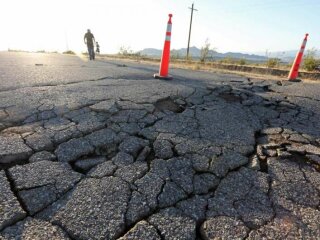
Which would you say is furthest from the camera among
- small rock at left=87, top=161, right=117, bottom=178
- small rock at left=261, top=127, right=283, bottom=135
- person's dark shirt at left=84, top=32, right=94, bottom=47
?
person's dark shirt at left=84, top=32, right=94, bottom=47

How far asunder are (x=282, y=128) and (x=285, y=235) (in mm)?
1672

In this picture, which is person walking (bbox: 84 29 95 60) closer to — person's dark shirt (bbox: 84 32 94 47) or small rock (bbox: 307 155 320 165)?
person's dark shirt (bbox: 84 32 94 47)

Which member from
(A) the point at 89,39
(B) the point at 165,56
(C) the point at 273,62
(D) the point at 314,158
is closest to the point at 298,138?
(D) the point at 314,158

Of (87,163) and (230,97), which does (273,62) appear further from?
(87,163)

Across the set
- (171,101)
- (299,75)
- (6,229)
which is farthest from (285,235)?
(299,75)

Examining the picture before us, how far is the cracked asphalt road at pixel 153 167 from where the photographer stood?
1392mm

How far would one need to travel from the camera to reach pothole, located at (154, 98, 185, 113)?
124 inches

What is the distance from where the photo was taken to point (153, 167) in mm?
1896

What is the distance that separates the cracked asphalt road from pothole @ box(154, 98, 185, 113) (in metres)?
0.02

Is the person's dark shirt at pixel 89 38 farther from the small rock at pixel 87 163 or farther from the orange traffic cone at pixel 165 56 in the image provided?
the small rock at pixel 87 163

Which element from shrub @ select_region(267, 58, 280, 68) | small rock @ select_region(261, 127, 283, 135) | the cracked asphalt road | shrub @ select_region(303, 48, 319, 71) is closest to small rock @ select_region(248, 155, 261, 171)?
the cracked asphalt road

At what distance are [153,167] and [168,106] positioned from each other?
148cm

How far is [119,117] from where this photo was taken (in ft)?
8.91

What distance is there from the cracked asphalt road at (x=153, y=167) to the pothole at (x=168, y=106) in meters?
0.02
